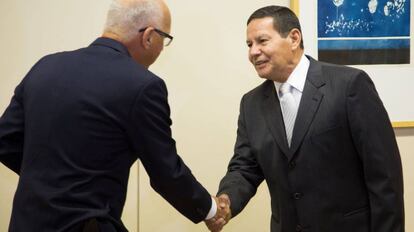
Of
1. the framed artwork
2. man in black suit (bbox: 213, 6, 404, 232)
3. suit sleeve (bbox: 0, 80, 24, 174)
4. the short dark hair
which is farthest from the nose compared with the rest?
suit sleeve (bbox: 0, 80, 24, 174)

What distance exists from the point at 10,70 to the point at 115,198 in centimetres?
143

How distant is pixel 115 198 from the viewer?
155 centimetres

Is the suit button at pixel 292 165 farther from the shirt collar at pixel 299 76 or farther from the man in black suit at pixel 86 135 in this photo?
the man in black suit at pixel 86 135

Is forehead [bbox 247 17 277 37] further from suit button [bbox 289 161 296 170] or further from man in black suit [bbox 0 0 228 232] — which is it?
man in black suit [bbox 0 0 228 232]

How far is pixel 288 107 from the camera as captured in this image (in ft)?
6.68

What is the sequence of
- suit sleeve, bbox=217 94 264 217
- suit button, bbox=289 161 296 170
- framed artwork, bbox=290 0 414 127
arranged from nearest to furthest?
1. suit button, bbox=289 161 296 170
2. suit sleeve, bbox=217 94 264 217
3. framed artwork, bbox=290 0 414 127

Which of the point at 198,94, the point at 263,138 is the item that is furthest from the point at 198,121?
the point at 263,138

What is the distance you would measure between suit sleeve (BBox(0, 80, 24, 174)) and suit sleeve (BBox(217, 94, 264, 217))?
0.91 meters

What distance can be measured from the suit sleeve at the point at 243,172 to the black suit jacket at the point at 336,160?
208 millimetres

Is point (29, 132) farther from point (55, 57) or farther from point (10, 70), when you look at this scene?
point (10, 70)

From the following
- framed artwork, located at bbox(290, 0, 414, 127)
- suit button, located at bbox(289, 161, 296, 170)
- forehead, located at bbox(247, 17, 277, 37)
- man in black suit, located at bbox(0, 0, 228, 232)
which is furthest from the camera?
framed artwork, located at bbox(290, 0, 414, 127)

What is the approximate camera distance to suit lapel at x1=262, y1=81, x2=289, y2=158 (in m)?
1.98

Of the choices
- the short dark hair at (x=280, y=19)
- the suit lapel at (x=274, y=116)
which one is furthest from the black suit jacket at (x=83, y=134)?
the short dark hair at (x=280, y=19)

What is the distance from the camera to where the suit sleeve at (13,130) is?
1632mm
